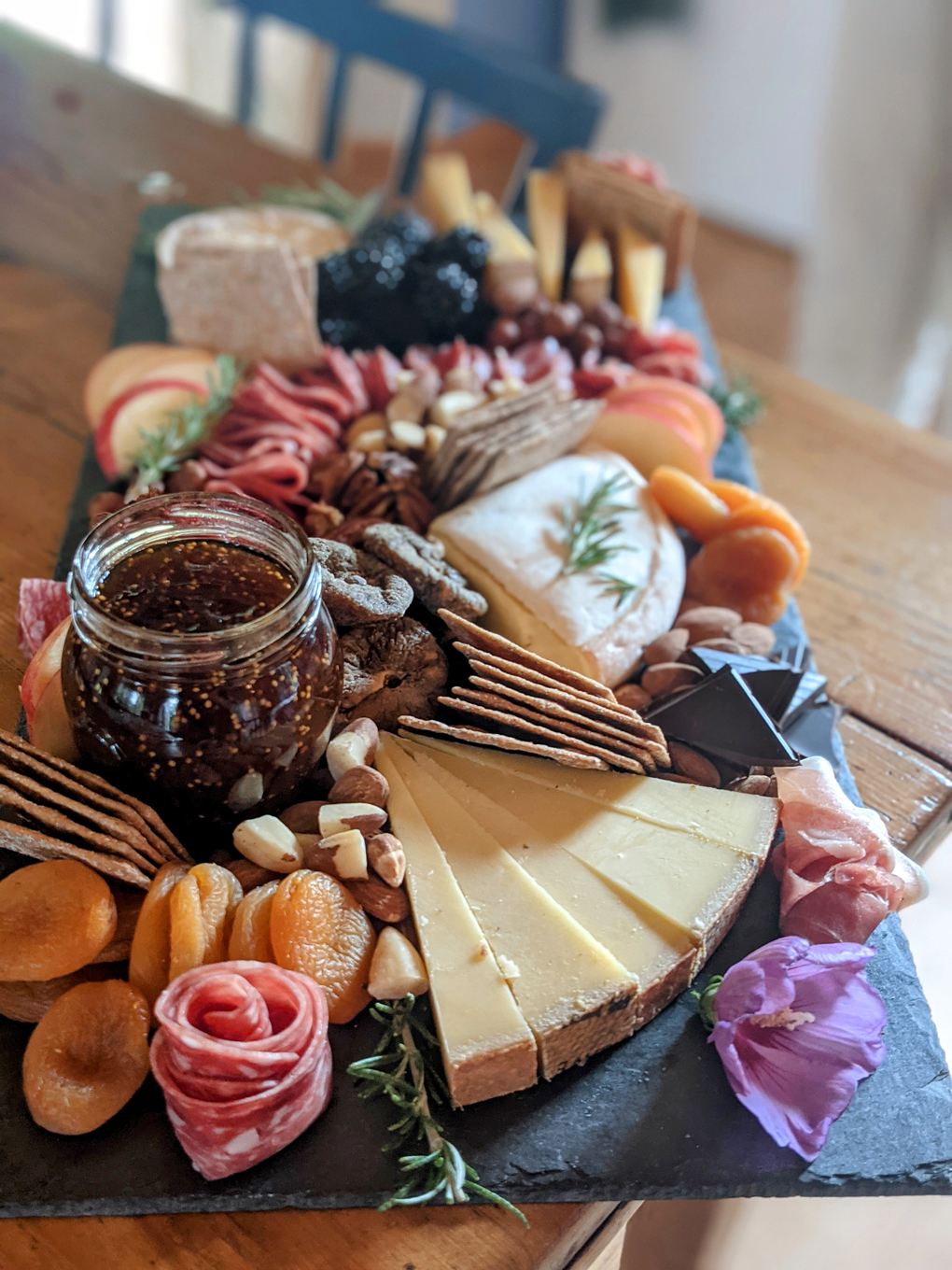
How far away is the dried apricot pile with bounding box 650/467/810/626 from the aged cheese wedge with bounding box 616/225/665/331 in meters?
0.70

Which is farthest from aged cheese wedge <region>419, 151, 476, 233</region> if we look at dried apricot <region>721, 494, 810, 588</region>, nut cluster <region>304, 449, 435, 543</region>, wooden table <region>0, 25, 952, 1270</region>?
dried apricot <region>721, 494, 810, 588</region>

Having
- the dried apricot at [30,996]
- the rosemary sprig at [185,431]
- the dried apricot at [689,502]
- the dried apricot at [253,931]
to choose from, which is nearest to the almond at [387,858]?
the dried apricot at [253,931]

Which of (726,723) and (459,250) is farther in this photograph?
(459,250)

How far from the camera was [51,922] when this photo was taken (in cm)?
112

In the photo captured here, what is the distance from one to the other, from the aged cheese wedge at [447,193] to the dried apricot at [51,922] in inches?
75.0

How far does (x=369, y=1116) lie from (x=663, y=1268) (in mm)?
1049

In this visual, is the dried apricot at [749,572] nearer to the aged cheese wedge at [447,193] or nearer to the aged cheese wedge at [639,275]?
the aged cheese wedge at [639,275]

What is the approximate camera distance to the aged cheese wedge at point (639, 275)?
94.7 inches

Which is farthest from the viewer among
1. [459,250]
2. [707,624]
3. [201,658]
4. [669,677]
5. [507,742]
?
[459,250]

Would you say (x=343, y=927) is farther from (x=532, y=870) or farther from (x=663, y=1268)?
(x=663, y=1268)

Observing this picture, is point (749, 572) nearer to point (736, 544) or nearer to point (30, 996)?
point (736, 544)

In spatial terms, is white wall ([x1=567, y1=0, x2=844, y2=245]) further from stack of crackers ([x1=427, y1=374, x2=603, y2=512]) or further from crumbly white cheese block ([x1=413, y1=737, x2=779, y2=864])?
crumbly white cheese block ([x1=413, y1=737, x2=779, y2=864])

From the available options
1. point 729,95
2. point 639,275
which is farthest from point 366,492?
point 729,95

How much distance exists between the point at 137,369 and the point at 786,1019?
155 centimetres
